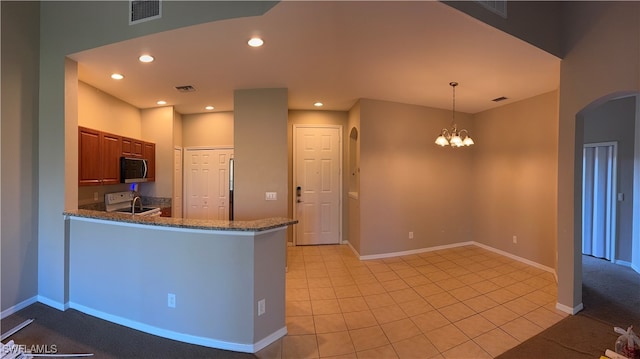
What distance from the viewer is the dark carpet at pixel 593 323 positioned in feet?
7.17

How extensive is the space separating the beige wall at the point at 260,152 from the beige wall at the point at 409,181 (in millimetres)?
1386

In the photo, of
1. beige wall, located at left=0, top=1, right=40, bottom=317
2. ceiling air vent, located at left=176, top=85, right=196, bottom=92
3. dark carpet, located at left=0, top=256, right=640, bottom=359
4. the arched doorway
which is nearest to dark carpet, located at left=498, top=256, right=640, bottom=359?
dark carpet, located at left=0, top=256, right=640, bottom=359

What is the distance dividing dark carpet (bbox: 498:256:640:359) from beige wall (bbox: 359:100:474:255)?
201 centimetres

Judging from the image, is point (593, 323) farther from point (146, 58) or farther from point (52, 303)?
point (52, 303)

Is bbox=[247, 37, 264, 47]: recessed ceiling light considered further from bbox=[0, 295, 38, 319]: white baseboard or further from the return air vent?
bbox=[0, 295, 38, 319]: white baseboard

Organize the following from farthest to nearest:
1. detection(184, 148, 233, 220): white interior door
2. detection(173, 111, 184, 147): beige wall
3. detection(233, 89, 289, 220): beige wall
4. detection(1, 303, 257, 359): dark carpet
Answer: detection(184, 148, 233, 220): white interior door < detection(173, 111, 184, 147): beige wall < detection(233, 89, 289, 220): beige wall < detection(1, 303, 257, 359): dark carpet

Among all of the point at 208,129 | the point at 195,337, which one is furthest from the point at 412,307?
the point at 208,129

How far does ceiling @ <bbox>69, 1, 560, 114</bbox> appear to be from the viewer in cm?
212

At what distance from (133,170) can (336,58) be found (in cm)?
353

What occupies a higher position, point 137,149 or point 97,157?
point 137,149

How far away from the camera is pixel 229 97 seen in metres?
4.14

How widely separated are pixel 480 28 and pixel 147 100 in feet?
15.1

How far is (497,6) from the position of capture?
2262 millimetres

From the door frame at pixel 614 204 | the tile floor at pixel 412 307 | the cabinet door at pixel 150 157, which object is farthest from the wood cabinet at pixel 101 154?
the door frame at pixel 614 204
